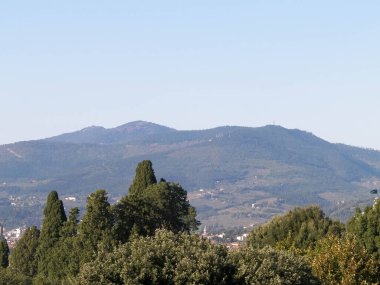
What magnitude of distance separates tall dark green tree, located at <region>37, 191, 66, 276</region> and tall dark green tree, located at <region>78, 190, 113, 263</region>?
8210mm

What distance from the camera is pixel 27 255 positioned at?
64.8m

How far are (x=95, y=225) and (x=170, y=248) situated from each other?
66.9 feet

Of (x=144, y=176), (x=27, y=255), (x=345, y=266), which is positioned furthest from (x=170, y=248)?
(x=27, y=255)

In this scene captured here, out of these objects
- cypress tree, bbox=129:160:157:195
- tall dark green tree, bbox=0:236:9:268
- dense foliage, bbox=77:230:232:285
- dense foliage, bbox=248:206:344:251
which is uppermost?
cypress tree, bbox=129:160:157:195

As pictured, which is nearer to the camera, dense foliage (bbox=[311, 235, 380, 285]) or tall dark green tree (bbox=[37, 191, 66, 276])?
dense foliage (bbox=[311, 235, 380, 285])

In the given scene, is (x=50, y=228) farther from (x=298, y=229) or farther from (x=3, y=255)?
(x=298, y=229)

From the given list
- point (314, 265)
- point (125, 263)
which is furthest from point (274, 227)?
point (125, 263)

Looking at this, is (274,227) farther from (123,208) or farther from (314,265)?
(314,265)

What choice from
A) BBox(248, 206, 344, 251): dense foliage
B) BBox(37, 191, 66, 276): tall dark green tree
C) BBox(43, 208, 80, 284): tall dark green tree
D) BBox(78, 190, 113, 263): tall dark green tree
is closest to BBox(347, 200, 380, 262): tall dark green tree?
BBox(248, 206, 344, 251): dense foliage

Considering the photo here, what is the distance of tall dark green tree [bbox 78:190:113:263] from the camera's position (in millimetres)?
48781

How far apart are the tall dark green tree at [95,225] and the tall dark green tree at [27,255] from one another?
15.8m

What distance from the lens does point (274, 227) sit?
2319 inches

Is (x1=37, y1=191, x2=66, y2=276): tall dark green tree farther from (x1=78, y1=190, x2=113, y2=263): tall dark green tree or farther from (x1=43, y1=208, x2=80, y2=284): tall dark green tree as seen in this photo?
(x1=78, y1=190, x2=113, y2=263): tall dark green tree

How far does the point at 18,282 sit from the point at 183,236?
24.8 metres
